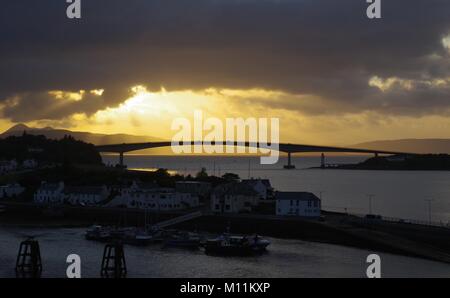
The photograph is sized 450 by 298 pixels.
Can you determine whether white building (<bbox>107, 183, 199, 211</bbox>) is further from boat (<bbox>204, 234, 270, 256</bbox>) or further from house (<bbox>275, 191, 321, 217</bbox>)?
boat (<bbox>204, 234, 270, 256</bbox>)

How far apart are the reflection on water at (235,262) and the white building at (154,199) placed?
41.8ft

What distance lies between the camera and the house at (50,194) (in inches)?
2073

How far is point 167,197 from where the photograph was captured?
45125 millimetres

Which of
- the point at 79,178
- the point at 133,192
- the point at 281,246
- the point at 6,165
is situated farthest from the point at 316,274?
the point at 6,165

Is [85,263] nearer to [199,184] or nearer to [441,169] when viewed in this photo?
[199,184]

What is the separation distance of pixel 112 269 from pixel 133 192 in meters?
22.9

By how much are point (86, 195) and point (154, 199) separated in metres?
8.62

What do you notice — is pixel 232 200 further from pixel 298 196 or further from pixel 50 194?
pixel 50 194

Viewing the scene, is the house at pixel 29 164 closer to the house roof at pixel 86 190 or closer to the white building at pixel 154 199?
the house roof at pixel 86 190

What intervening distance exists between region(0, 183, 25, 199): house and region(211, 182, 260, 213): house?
80.5 ft

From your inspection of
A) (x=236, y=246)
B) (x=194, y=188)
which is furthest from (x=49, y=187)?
(x=236, y=246)

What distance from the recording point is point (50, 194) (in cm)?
5334

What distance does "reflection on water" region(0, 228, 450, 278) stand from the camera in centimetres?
2414

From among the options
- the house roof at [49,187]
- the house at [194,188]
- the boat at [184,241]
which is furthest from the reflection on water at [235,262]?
the house roof at [49,187]
